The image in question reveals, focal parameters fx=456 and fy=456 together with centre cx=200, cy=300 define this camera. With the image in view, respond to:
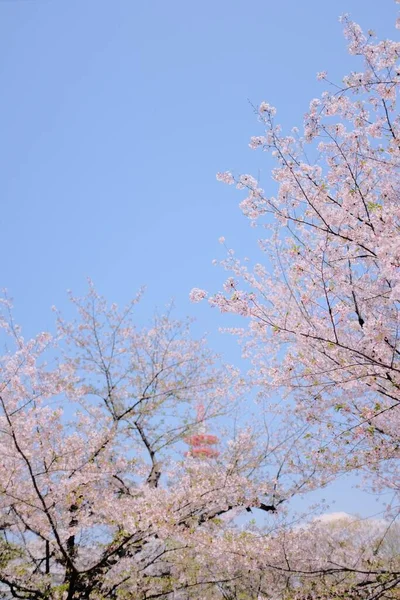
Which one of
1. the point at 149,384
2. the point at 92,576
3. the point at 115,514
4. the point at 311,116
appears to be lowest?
the point at 92,576

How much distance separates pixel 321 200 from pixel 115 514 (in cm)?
533

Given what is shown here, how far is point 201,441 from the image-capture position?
1303 cm

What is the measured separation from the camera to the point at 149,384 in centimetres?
1196

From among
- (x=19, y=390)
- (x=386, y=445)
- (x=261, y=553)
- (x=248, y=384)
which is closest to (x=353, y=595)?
(x=261, y=553)

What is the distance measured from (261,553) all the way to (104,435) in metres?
3.37

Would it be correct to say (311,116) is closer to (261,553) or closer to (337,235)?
(337,235)

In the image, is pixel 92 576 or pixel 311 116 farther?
pixel 92 576

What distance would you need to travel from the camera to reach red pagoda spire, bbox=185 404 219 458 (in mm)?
11609

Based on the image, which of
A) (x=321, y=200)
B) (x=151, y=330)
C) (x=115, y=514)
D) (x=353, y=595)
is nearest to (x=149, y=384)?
(x=151, y=330)

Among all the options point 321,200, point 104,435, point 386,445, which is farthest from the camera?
point 104,435

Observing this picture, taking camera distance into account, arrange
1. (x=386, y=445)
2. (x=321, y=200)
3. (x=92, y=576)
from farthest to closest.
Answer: (x=92, y=576), (x=386, y=445), (x=321, y=200)

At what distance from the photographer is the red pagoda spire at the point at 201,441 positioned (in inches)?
457

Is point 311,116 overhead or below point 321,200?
overhead

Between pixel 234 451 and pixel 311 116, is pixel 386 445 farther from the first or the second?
pixel 234 451
